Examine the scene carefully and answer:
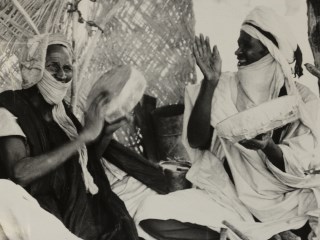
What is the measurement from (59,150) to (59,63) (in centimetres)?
42

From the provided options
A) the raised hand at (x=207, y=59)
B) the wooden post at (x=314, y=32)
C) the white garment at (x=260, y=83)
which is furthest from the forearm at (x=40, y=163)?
the wooden post at (x=314, y=32)

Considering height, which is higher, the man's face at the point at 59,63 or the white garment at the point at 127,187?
the man's face at the point at 59,63

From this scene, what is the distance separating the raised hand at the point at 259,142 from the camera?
11.9ft

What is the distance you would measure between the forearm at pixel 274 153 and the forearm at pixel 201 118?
1.01 ft

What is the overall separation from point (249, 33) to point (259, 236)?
40.2 inches

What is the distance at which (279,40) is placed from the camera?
372 cm

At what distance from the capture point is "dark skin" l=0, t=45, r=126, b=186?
329 cm

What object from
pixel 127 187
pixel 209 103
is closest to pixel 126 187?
pixel 127 187

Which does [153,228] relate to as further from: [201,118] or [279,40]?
[279,40]

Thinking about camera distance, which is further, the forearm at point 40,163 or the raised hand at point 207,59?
the raised hand at point 207,59

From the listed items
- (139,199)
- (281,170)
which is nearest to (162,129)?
(139,199)

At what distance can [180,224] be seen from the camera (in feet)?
11.8

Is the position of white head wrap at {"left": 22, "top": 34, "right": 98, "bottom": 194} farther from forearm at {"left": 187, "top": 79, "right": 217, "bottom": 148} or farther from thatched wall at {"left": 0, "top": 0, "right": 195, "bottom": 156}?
forearm at {"left": 187, "top": 79, "right": 217, "bottom": 148}

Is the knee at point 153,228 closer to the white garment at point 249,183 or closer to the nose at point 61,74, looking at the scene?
the white garment at point 249,183
